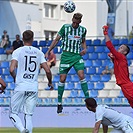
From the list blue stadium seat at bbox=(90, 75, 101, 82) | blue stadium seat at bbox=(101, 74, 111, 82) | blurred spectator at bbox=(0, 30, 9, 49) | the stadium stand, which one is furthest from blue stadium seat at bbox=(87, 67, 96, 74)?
blurred spectator at bbox=(0, 30, 9, 49)

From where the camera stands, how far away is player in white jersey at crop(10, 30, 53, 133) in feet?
39.7

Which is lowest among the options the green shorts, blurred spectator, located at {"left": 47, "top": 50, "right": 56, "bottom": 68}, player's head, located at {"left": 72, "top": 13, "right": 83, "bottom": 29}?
blurred spectator, located at {"left": 47, "top": 50, "right": 56, "bottom": 68}

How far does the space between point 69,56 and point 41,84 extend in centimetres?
1068

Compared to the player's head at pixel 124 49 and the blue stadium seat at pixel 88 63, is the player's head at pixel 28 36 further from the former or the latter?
the blue stadium seat at pixel 88 63

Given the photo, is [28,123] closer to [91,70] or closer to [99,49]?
[91,70]

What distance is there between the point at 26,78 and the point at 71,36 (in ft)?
11.5

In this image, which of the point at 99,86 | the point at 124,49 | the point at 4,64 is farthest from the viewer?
the point at 4,64

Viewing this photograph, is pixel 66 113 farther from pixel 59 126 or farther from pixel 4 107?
pixel 4 107

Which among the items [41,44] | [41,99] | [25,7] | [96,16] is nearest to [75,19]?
[41,99]

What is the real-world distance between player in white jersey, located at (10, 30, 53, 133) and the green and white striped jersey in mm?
3248

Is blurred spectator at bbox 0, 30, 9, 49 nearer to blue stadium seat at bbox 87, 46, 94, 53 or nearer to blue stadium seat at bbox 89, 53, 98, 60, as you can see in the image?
blue stadium seat at bbox 87, 46, 94, 53

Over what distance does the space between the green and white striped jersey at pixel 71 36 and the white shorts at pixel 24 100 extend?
133 inches

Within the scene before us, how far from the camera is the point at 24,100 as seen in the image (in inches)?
487

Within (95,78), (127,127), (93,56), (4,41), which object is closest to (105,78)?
(95,78)
